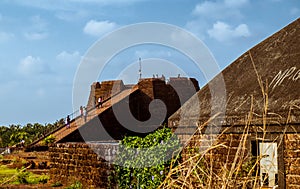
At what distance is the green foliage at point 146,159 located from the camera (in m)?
11.8

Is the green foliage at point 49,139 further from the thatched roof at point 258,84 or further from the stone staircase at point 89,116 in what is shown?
the thatched roof at point 258,84

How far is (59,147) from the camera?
17.7 metres

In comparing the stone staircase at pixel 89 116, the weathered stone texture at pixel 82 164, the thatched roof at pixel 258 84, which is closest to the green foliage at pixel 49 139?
the stone staircase at pixel 89 116

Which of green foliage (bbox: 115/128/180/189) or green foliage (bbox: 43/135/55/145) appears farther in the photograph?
green foliage (bbox: 43/135/55/145)

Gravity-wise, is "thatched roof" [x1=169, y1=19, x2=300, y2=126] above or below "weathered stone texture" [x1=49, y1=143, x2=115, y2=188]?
above

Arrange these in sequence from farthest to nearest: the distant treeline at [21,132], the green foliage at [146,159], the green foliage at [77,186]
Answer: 1. the distant treeline at [21,132]
2. the green foliage at [77,186]
3. the green foliage at [146,159]

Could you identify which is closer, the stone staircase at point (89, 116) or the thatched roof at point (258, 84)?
the thatched roof at point (258, 84)

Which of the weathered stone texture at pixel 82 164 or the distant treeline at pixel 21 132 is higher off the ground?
the distant treeline at pixel 21 132

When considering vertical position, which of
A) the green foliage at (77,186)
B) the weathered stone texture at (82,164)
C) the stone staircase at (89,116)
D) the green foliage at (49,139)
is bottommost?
the green foliage at (77,186)

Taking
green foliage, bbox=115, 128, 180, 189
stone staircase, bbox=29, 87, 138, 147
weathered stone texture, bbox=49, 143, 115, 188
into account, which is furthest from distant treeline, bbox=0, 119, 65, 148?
green foliage, bbox=115, 128, 180, 189

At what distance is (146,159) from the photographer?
476 inches

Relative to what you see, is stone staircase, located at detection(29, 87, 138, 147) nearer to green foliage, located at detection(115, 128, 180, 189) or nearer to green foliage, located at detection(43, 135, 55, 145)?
green foliage, located at detection(43, 135, 55, 145)

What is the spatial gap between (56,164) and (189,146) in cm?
748

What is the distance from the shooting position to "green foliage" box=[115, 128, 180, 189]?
11.8m
